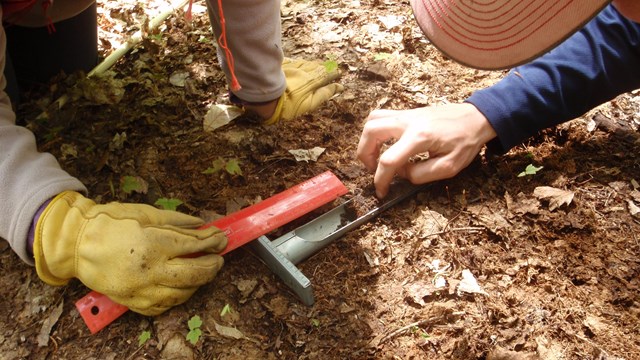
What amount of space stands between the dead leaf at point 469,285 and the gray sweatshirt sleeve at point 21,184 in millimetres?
1659

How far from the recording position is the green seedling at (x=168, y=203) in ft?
7.81

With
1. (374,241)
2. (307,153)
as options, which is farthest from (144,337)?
(307,153)

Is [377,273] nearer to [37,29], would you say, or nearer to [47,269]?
[47,269]

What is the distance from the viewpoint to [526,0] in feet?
4.59

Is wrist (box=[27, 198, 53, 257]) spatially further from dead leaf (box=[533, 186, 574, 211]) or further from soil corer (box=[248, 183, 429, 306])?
dead leaf (box=[533, 186, 574, 211])

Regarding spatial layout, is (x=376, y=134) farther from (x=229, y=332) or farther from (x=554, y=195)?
(x=229, y=332)

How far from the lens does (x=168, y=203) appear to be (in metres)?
2.39

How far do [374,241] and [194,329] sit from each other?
87 centimetres

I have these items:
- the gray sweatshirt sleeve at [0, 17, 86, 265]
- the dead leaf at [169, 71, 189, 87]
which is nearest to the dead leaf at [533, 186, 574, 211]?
the gray sweatshirt sleeve at [0, 17, 86, 265]

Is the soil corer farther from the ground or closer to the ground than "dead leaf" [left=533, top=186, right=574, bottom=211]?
closer to the ground

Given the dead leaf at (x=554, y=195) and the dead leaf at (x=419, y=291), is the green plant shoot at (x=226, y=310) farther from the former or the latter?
the dead leaf at (x=554, y=195)

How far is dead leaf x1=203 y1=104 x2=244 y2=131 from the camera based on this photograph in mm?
2822

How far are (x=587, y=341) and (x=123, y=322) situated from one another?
1848 mm

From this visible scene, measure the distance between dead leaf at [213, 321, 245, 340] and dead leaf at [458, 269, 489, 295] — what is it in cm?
93
